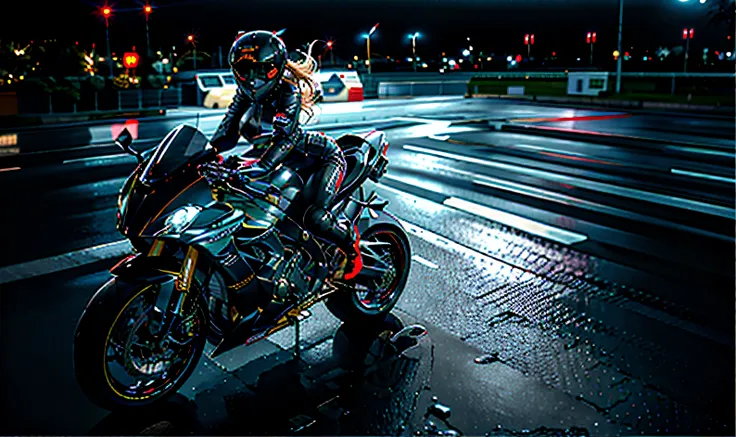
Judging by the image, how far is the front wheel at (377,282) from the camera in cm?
511

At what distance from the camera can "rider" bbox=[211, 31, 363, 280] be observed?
4074mm

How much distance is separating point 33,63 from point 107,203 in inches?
1827

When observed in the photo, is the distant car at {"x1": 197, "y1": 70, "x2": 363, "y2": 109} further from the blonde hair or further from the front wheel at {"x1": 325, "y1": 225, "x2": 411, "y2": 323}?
the blonde hair

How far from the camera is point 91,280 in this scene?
630 centimetres

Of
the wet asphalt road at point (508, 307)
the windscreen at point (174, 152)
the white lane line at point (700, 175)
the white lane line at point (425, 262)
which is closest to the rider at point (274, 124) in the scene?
the windscreen at point (174, 152)

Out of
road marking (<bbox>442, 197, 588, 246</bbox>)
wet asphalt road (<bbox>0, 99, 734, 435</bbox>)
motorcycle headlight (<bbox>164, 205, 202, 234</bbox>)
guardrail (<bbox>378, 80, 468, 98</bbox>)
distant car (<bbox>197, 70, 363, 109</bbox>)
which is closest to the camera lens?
motorcycle headlight (<bbox>164, 205, 202, 234</bbox>)

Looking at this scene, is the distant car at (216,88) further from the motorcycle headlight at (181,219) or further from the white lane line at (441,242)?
the motorcycle headlight at (181,219)

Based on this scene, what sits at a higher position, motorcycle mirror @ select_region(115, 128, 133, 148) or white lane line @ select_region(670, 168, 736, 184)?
motorcycle mirror @ select_region(115, 128, 133, 148)

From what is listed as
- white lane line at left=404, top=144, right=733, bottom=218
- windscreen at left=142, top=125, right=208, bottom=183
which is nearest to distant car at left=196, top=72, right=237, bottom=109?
white lane line at left=404, top=144, right=733, bottom=218

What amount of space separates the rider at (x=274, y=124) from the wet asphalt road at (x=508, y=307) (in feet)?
3.86

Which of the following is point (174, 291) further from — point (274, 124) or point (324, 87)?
point (324, 87)

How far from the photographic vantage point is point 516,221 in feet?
28.5

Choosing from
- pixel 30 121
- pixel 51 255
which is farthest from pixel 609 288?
pixel 30 121

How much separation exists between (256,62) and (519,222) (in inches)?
212
